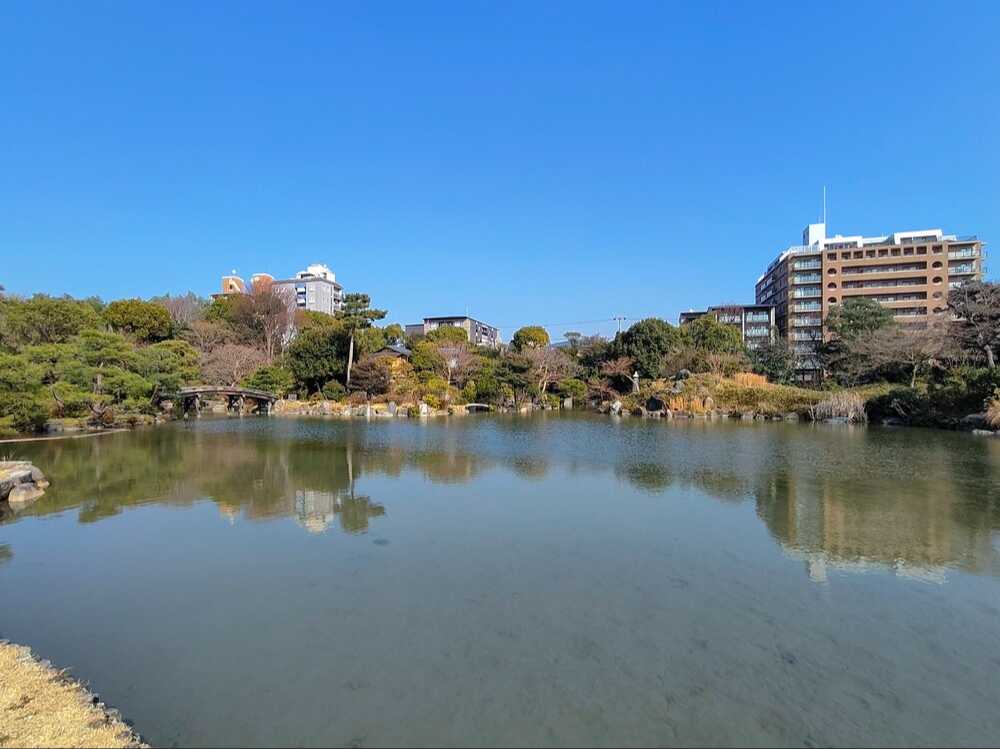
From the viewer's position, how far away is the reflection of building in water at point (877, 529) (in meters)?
5.18

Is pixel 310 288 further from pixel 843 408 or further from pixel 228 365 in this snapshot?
pixel 843 408

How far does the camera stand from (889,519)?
22.1 ft

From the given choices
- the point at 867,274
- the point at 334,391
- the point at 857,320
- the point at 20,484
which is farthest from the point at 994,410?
the point at 867,274

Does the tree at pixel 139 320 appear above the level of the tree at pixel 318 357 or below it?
above

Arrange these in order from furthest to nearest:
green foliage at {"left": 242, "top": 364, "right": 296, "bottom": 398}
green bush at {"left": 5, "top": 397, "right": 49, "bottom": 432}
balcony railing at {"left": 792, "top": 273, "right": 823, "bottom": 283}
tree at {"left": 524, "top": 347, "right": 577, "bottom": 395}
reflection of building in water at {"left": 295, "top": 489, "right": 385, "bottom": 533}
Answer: balcony railing at {"left": 792, "top": 273, "right": 823, "bottom": 283}, tree at {"left": 524, "top": 347, "right": 577, "bottom": 395}, green foliage at {"left": 242, "top": 364, "right": 296, "bottom": 398}, green bush at {"left": 5, "top": 397, "right": 49, "bottom": 432}, reflection of building in water at {"left": 295, "top": 489, "right": 385, "bottom": 533}

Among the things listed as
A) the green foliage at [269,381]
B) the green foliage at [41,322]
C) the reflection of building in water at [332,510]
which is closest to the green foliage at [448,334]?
the green foliage at [269,381]

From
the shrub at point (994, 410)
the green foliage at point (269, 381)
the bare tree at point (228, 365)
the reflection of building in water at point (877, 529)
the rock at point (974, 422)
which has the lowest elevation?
the reflection of building in water at point (877, 529)

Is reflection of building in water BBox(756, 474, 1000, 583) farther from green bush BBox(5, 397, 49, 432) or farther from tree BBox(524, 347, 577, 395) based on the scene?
tree BBox(524, 347, 577, 395)

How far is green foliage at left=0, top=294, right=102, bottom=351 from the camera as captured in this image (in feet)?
76.7

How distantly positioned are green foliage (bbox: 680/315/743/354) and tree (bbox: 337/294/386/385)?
18.4m

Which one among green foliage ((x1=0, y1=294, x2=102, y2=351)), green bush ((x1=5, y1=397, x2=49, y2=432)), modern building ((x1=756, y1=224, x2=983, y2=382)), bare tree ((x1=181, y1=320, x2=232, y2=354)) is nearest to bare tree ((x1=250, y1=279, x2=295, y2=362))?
bare tree ((x1=181, y1=320, x2=232, y2=354))

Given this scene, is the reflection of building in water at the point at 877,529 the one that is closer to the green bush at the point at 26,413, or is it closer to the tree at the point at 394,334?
the green bush at the point at 26,413

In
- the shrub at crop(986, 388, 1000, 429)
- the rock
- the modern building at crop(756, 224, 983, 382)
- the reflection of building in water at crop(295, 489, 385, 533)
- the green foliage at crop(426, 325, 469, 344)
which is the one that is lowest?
the reflection of building in water at crop(295, 489, 385, 533)

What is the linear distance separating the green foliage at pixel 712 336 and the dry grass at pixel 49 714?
32226 millimetres
